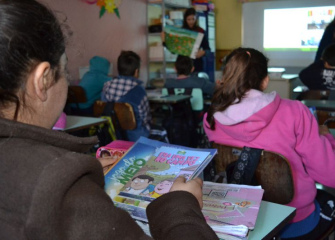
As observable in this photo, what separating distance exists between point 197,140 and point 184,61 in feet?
2.95

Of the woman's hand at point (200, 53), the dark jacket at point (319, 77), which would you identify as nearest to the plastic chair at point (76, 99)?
the woman's hand at point (200, 53)

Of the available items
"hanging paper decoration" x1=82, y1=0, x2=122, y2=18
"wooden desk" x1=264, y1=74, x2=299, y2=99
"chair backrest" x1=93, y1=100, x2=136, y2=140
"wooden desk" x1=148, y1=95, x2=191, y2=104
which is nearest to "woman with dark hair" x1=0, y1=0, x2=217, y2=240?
"chair backrest" x1=93, y1=100, x2=136, y2=140

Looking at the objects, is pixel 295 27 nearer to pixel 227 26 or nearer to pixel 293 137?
pixel 227 26

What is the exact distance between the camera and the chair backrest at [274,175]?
149 cm

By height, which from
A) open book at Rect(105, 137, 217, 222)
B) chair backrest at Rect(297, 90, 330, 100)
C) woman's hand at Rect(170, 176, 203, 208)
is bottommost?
chair backrest at Rect(297, 90, 330, 100)

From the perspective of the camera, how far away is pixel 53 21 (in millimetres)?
687

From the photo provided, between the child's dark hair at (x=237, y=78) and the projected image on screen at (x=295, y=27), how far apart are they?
454cm

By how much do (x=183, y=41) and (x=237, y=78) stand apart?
348cm

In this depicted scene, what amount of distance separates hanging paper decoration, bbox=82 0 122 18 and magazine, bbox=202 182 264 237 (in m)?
3.95

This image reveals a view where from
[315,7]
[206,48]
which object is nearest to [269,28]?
[315,7]

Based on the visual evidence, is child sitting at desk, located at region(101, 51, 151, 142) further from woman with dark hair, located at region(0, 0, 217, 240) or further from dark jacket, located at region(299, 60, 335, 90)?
woman with dark hair, located at region(0, 0, 217, 240)

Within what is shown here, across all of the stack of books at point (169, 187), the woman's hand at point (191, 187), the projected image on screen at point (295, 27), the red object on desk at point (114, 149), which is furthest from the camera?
the projected image on screen at point (295, 27)

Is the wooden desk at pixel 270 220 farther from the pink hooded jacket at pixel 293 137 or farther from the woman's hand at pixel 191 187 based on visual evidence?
the pink hooded jacket at pixel 293 137

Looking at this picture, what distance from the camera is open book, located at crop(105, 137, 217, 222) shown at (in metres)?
0.99
